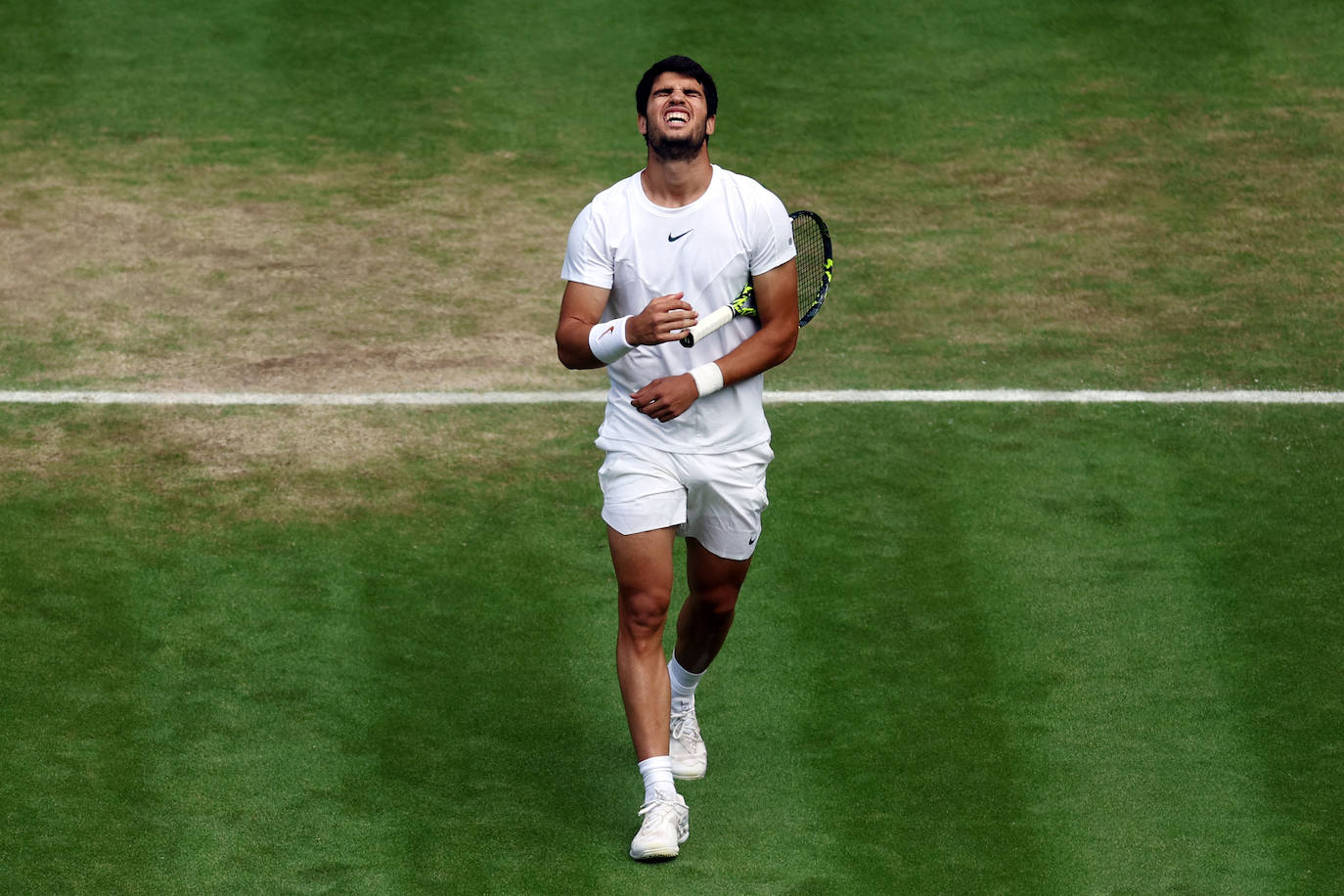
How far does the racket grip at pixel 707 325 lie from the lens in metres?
6.52

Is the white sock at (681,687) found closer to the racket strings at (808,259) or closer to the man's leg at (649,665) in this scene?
the man's leg at (649,665)

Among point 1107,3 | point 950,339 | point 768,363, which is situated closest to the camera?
point 768,363

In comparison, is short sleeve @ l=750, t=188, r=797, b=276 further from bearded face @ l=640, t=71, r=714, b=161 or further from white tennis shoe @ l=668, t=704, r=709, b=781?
white tennis shoe @ l=668, t=704, r=709, b=781

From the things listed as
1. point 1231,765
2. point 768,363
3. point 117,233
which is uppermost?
point 768,363

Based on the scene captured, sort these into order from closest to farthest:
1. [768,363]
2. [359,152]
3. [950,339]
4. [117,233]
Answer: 1. [768,363]
2. [950,339]
3. [117,233]
4. [359,152]

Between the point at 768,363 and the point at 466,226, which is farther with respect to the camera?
the point at 466,226

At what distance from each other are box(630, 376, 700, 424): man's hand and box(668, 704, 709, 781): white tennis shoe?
140 cm

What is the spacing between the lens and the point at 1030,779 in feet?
23.0

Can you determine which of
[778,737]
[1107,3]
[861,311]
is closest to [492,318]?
[861,311]

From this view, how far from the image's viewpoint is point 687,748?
7191mm

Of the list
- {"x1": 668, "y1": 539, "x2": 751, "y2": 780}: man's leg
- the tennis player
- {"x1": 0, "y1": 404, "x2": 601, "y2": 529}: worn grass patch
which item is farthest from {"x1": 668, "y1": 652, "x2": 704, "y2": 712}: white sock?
{"x1": 0, "y1": 404, "x2": 601, "y2": 529}: worn grass patch

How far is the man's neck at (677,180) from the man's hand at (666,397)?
677 mm

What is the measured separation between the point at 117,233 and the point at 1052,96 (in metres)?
6.77

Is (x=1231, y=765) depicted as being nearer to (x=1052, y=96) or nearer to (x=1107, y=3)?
(x=1052, y=96)
